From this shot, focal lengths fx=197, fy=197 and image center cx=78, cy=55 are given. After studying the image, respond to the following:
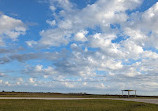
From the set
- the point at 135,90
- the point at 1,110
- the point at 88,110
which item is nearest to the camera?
the point at 1,110

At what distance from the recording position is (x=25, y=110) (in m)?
25.4

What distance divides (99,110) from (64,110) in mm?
4775

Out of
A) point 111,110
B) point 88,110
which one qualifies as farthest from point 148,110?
point 88,110

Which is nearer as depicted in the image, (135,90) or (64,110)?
(64,110)

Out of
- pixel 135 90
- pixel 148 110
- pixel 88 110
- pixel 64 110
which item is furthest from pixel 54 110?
pixel 135 90

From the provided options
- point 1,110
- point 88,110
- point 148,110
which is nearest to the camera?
point 1,110

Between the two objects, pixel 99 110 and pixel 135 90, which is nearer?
pixel 99 110

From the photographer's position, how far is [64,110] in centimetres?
2631

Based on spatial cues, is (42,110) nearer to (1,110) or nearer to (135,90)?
(1,110)

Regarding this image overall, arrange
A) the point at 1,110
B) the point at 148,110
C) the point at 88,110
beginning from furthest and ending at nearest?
the point at 148,110
the point at 88,110
the point at 1,110

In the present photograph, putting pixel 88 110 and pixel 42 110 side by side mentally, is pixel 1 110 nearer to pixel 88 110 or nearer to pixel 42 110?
pixel 42 110

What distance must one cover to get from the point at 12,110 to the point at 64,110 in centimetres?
668

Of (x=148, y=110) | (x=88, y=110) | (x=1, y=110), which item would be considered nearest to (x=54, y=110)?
(x=88, y=110)

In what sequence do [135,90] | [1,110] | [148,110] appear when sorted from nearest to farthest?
[1,110]
[148,110]
[135,90]
